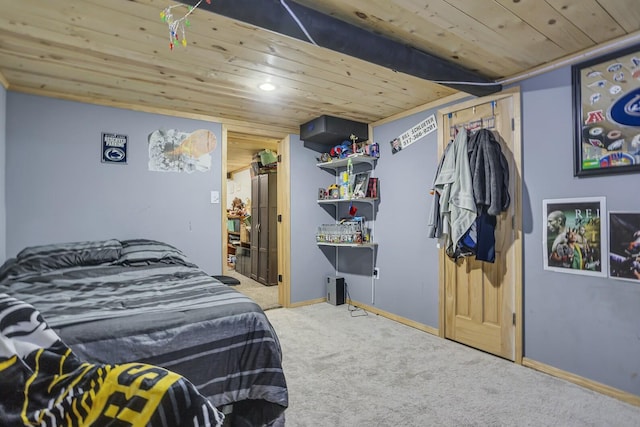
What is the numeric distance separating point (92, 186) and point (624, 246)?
4.11m

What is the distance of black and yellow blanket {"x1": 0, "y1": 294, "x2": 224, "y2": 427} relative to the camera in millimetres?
719

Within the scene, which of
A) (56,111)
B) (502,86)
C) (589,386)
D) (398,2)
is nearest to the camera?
(398,2)

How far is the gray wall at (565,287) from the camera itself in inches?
79.0

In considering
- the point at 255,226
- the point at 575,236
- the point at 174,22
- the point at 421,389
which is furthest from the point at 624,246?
the point at 255,226

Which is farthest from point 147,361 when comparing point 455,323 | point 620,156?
point 620,156

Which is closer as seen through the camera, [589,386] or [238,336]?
[238,336]

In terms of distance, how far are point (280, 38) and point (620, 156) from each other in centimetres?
224

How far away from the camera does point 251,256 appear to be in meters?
5.93

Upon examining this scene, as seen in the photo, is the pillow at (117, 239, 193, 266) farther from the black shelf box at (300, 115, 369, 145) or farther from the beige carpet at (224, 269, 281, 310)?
the black shelf box at (300, 115, 369, 145)

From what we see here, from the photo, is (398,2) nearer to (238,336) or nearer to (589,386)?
(238,336)

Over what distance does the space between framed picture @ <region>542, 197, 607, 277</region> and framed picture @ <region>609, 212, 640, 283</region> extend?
40 mm

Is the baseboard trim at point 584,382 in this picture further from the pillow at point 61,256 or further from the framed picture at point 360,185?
the pillow at point 61,256

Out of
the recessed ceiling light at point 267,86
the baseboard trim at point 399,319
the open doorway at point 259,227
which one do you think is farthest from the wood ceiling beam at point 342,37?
the open doorway at point 259,227

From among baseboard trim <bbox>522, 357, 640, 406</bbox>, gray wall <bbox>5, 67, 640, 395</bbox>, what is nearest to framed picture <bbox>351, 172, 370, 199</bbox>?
gray wall <bbox>5, 67, 640, 395</bbox>
